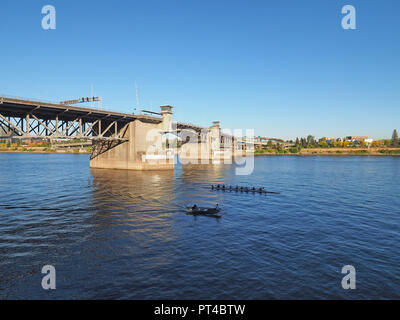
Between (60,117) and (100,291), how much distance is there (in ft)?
196

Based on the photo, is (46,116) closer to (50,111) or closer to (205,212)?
(50,111)

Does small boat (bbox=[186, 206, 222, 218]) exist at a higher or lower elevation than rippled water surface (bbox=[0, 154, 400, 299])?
higher

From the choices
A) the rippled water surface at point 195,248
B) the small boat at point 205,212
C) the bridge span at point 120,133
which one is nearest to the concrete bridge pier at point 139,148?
the bridge span at point 120,133

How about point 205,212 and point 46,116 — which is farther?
point 46,116

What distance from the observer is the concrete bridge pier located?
7925 cm

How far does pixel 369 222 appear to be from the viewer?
3102 cm

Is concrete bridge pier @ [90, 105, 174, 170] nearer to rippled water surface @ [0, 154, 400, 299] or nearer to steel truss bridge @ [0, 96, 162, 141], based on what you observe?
steel truss bridge @ [0, 96, 162, 141]

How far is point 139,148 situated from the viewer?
3130 inches

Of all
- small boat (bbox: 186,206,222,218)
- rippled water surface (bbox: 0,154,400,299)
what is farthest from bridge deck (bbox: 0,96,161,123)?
small boat (bbox: 186,206,222,218)

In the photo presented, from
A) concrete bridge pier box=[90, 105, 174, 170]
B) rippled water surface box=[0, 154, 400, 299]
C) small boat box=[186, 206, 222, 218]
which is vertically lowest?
rippled water surface box=[0, 154, 400, 299]

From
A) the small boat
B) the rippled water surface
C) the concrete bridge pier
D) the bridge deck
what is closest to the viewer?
the rippled water surface

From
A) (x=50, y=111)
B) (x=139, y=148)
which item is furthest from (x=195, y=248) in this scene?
(x=139, y=148)

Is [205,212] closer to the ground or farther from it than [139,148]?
closer to the ground

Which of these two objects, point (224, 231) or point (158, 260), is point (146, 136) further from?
point (158, 260)
